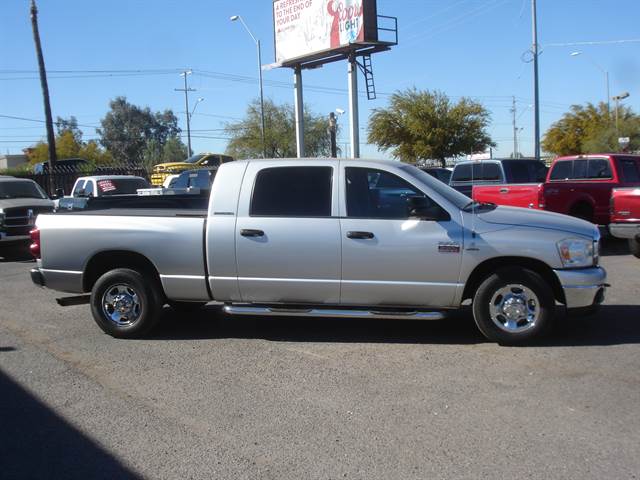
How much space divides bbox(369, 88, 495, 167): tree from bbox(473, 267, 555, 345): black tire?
33.5 meters

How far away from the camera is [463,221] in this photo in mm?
6352

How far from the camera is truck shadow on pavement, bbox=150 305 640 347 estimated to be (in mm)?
6758

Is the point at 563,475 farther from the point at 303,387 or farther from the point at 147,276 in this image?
the point at 147,276

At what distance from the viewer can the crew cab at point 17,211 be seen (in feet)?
48.7

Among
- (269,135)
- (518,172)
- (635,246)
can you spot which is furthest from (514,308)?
(269,135)

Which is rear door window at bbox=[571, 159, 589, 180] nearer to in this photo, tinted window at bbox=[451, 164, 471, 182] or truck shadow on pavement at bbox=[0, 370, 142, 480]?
tinted window at bbox=[451, 164, 471, 182]

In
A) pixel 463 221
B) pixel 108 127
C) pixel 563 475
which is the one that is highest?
pixel 108 127

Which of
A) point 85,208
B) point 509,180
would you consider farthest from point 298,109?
point 85,208

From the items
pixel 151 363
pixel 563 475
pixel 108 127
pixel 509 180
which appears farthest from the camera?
pixel 108 127

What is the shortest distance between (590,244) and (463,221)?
128 centimetres

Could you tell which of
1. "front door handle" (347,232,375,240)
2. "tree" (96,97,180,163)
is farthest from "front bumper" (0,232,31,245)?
"tree" (96,97,180,163)

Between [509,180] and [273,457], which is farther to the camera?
[509,180]

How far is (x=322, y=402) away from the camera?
5.11 meters

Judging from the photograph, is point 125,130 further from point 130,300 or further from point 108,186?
point 130,300
